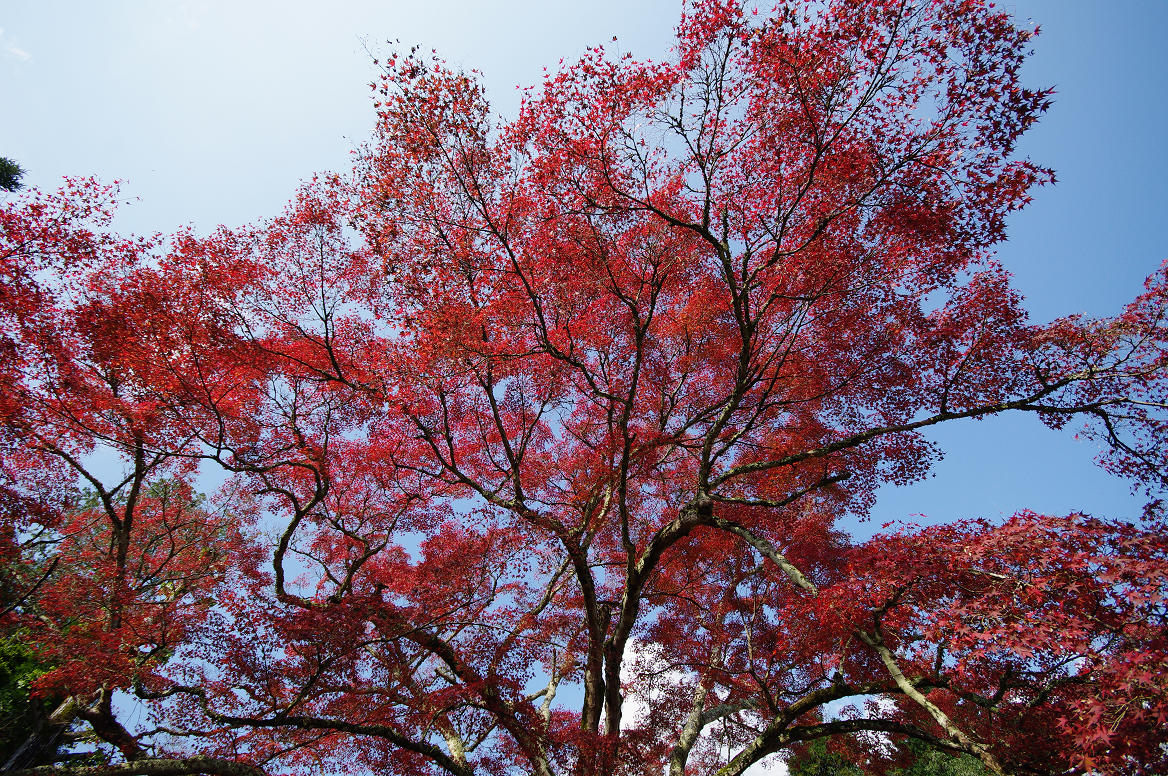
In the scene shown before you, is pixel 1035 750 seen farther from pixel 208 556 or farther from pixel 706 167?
pixel 208 556

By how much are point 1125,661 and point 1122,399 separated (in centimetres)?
449

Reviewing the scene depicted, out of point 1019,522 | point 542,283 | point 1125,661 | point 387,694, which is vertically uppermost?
point 542,283

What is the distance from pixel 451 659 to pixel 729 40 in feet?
29.7

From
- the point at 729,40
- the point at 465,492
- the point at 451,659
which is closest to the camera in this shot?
the point at 729,40

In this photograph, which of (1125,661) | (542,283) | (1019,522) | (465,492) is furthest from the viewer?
(465,492)

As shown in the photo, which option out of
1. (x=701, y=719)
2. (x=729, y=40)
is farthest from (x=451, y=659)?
(x=729, y=40)

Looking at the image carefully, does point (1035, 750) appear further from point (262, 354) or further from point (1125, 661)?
point (262, 354)

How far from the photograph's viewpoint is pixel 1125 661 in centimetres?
367

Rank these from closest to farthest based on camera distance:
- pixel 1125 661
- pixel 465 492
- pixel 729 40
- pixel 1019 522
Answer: pixel 1125 661 < pixel 1019 522 < pixel 729 40 < pixel 465 492

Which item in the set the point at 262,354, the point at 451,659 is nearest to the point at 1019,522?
the point at 451,659

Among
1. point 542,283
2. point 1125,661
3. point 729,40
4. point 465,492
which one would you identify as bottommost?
point 1125,661

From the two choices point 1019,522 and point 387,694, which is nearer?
point 1019,522

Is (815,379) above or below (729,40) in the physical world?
below

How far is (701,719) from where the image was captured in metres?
9.65
